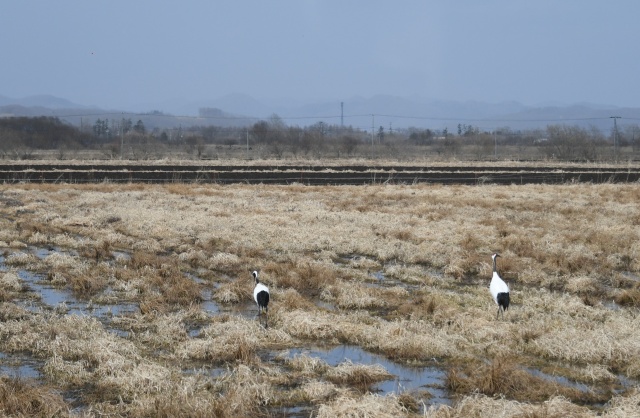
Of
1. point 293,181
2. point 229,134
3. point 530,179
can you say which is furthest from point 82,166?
point 229,134

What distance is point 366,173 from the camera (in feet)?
124

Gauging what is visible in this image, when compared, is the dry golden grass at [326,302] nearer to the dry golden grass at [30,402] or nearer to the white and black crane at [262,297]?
the white and black crane at [262,297]

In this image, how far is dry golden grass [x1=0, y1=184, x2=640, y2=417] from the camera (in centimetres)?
760

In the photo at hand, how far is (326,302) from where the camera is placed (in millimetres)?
11742

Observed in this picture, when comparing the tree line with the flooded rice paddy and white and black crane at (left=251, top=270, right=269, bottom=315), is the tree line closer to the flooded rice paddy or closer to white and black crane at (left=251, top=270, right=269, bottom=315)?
the flooded rice paddy

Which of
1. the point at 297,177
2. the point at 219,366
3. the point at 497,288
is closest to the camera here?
the point at 219,366

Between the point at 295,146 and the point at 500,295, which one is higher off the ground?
the point at 295,146

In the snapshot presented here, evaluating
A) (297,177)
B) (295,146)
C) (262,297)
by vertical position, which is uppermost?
(295,146)

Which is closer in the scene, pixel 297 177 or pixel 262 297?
pixel 262 297

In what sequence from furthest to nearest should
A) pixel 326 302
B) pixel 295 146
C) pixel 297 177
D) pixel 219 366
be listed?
pixel 295 146
pixel 297 177
pixel 326 302
pixel 219 366

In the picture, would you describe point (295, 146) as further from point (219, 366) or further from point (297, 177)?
point (219, 366)

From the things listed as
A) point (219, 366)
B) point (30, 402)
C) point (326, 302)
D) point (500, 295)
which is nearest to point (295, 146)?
point (326, 302)

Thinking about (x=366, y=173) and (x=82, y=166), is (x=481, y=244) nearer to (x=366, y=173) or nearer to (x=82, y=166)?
(x=366, y=173)

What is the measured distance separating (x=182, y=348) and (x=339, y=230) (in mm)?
9751
